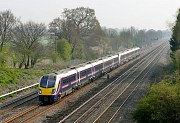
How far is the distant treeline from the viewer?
50.6 meters

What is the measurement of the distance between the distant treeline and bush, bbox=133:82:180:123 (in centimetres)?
3105

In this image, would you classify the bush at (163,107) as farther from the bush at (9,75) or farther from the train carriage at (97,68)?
the train carriage at (97,68)

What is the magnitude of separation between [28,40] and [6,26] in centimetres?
480

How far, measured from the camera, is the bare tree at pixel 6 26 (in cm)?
4997

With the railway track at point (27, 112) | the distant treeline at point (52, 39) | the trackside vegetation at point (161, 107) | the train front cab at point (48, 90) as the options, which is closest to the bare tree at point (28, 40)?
the distant treeline at point (52, 39)

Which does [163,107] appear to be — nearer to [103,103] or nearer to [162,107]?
[162,107]

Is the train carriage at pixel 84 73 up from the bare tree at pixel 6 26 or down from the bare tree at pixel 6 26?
down

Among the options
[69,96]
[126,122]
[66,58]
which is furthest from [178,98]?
[66,58]

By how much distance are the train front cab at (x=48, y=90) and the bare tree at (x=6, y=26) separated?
83.3 feet

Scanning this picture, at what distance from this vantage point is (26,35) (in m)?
55.0

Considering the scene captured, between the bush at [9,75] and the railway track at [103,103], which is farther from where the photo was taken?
the bush at [9,75]

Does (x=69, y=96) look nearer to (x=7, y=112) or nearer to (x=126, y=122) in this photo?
(x=7, y=112)

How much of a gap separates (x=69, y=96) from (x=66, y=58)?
30130 mm

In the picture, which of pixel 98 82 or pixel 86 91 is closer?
pixel 86 91
